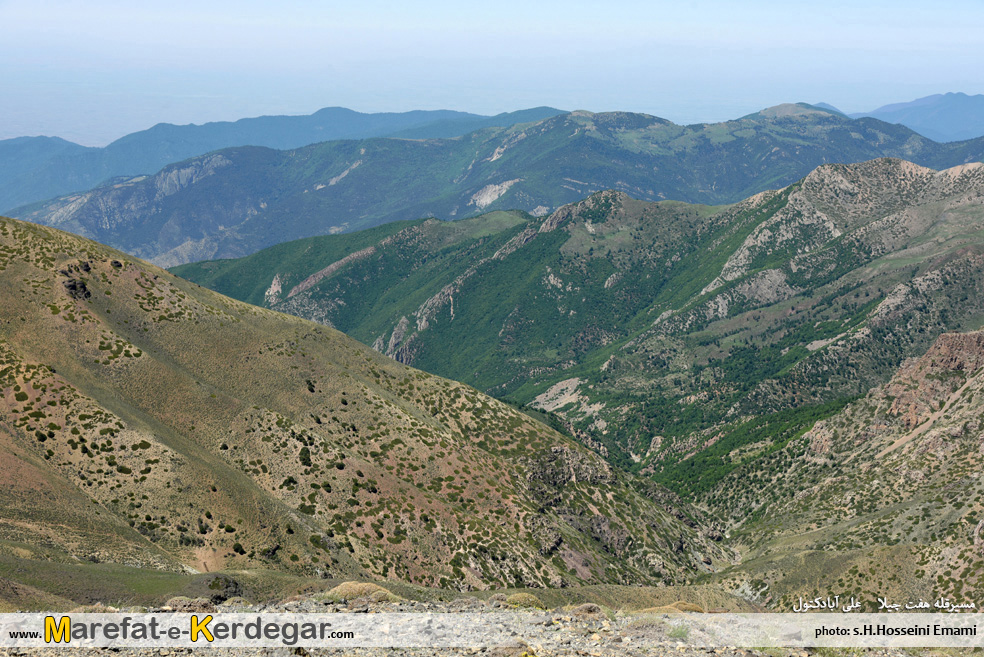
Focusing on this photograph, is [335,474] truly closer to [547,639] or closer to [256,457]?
[256,457]

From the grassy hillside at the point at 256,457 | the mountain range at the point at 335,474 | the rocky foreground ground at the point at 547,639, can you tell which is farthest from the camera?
the mountain range at the point at 335,474

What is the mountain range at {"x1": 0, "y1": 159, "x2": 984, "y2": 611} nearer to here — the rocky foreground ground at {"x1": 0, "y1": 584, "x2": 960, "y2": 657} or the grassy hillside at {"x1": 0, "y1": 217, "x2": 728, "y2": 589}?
the grassy hillside at {"x1": 0, "y1": 217, "x2": 728, "y2": 589}

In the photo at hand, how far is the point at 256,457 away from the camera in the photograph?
95.5 m

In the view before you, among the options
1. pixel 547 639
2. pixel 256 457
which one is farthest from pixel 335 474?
pixel 547 639

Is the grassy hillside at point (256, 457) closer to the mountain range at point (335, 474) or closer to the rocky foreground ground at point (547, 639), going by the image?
the mountain range at point (335, 474)

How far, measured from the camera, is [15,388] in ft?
278

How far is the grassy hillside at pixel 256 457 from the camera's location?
7738cm

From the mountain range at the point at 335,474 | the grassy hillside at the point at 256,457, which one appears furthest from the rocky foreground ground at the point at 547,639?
the grassy hillside at the point at 256,457

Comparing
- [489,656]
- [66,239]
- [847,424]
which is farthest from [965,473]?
[66,239]

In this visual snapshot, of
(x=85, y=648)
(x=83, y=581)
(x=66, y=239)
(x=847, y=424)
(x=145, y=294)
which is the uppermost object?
(x=66, y=239)

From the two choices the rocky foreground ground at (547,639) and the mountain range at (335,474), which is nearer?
the rocky foreground ground at (547,639)

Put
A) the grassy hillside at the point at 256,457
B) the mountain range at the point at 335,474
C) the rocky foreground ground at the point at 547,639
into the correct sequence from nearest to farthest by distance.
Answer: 1. the rocky foreground ground at the point at 547,639
2. the grassy hillside at the point at 256,457
3. the mountain range at the point at 335,474

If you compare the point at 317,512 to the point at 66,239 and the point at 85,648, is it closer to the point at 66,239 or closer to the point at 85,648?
the point at 85,648

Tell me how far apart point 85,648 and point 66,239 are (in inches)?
3968
